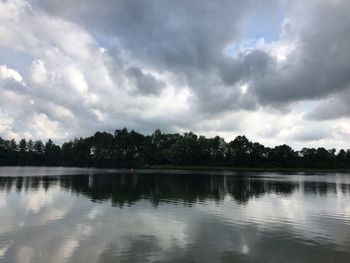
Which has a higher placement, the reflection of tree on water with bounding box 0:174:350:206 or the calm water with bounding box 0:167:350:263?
the reflection of tree on water with bounding box 0:174:350:206

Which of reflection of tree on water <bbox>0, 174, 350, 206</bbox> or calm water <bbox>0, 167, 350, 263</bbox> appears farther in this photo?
reflection of tree on water <bbox>0, 174, 350, 206</bbox>

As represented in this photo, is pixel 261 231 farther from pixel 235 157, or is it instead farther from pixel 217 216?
pixel 235 157

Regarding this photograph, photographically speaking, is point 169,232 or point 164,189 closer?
point 169,232

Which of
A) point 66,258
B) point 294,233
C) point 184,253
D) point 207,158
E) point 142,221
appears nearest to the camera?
point 66,258

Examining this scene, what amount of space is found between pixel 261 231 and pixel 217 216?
6.39 metres

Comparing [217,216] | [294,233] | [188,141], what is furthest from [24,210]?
[188,141]

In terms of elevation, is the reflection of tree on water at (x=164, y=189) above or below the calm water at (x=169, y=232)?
above

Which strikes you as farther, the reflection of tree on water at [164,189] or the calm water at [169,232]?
the reflection of tree on water at [164,189]

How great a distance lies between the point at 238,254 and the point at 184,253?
265cm

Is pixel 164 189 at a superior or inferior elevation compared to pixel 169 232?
superior

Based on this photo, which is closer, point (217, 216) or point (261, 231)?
point (261, 231)

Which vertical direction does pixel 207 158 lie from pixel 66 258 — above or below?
above

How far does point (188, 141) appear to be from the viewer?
7707 inches

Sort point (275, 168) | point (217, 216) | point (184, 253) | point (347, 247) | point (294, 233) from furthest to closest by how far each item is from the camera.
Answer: point (275, 168), point (217, 216), point (294, 233), point (347, 247), point (184, 253)
